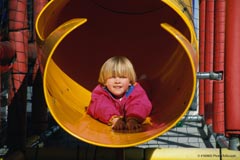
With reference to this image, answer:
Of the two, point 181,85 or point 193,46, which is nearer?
point 193,46

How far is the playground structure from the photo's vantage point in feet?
6.16

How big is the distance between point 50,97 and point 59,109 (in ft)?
0.31

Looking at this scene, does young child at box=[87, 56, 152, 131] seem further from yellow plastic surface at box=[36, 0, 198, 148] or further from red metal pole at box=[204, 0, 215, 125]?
red metal pole at box=[204, 0, 215, 125]

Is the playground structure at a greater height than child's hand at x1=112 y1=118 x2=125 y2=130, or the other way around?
the playground structure

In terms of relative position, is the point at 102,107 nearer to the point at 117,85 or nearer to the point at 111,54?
the point at 117,85

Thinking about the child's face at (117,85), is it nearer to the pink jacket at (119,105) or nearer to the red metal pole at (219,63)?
the pink jacket at (119,105)

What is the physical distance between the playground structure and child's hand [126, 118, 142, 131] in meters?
0.06

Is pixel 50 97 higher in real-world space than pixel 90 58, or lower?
lower

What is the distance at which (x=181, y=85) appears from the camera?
2166 mm

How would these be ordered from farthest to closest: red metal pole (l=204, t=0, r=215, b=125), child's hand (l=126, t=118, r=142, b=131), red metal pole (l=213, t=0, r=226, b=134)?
red metal pole (l=204, t=0, r=215, b=125)
red metal pole (l=213, t=0, r=226, b=134)
child's hand (l=126, t=118, r=142, b=131)

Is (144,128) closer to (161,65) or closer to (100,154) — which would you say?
(100,154)

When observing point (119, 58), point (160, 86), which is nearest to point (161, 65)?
point (160, 86)

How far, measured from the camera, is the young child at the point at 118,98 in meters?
2.27

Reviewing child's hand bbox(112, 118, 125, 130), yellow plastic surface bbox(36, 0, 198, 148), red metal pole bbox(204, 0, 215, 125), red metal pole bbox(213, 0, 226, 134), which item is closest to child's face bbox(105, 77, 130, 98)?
yellow plastic surface bbox(36, 0, 198, 148)
